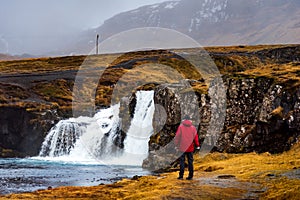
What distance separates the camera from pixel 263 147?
93.2 ft

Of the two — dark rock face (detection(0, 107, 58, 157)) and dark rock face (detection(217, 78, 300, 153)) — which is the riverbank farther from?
dark rock face (detection(0, 107, 58, 157))

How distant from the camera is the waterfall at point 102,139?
5362 centimetres

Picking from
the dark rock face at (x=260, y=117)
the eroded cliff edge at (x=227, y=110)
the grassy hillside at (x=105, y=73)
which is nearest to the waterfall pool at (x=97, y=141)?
the eroded cliff edge at (x=227, y=110)

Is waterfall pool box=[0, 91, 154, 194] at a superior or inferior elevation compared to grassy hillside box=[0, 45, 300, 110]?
inferior

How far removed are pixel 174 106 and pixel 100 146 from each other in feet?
74.5

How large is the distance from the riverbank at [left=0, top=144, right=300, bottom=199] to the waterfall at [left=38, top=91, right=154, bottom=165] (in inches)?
1049

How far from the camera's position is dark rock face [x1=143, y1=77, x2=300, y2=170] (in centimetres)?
2784

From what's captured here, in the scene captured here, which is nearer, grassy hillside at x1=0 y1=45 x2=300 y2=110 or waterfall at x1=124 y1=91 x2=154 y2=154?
waterfall at x1=124 y1=91 x2=154 y2=154

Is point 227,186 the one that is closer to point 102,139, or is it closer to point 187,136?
point 187,136

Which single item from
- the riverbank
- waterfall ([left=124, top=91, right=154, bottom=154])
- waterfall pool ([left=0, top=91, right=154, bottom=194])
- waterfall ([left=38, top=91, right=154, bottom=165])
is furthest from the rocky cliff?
waterfall ([left=124, top=91, right=154, bottom=154])

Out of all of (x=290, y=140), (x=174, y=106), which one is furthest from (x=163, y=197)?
(x=174, y=106)

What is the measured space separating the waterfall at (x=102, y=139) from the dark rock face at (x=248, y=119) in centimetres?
1330

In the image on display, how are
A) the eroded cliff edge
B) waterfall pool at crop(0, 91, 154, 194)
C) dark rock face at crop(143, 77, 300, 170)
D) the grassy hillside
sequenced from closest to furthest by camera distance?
1. dark rock face at crop(143, 77, 300, 170)
2. the eroded cliff edge
3. waterfall pool at crop(0, 91, 154, 194)
4. the grassy hillside

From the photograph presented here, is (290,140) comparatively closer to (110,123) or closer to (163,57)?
(110,123)
